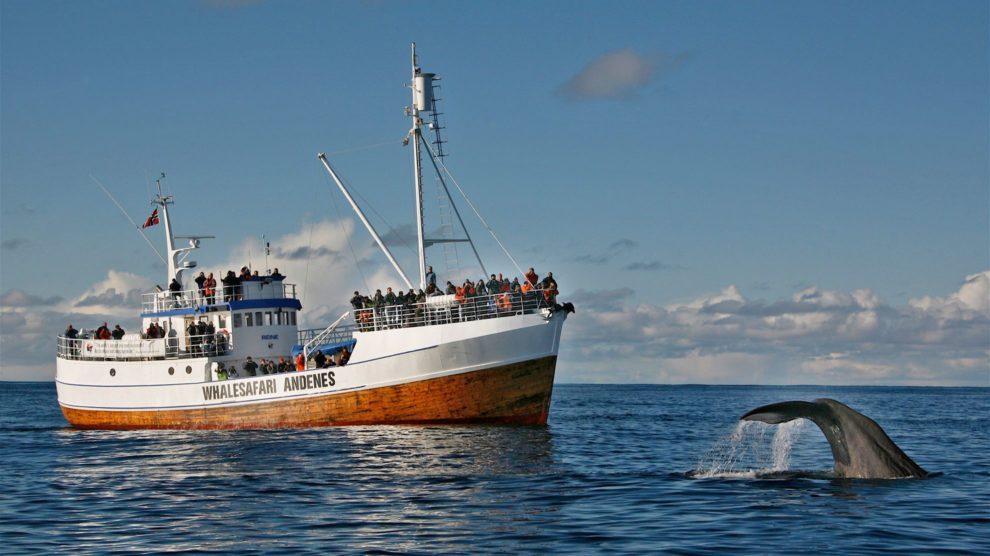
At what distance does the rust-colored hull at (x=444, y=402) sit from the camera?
3981cm

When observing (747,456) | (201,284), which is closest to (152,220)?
(201,284)

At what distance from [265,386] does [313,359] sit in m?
2.20

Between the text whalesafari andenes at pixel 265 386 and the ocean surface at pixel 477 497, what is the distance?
4195mm

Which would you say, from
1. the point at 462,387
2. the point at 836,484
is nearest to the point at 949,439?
the point at 462,387

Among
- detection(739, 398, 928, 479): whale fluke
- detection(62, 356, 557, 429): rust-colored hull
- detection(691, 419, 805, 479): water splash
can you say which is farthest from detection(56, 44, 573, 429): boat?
detection(739, 398, 928, 479): whale fluke

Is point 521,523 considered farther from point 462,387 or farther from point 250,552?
point 462,387

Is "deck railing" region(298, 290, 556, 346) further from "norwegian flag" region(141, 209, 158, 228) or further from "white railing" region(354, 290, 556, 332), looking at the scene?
"norwegian flag" region(141, 209, 158, 228)

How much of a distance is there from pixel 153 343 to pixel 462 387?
Answer: 15940 mm

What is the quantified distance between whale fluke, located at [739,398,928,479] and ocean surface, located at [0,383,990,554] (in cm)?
35

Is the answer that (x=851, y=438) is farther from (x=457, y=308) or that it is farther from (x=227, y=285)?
(x=227, y=285)

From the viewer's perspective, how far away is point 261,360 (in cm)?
4578

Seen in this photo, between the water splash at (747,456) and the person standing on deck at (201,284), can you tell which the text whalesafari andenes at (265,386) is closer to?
the person standing on deck at (201,284)

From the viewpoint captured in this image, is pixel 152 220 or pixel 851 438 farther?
pixel 152 220

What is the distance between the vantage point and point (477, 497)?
891 inches
